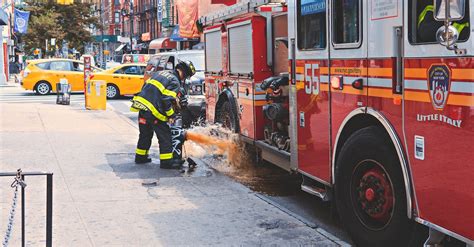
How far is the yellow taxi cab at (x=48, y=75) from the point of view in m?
26.0

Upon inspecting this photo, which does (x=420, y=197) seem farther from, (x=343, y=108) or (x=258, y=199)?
(x=258, y=199)

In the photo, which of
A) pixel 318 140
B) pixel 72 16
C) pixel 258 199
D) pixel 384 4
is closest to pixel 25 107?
pixel 258 199

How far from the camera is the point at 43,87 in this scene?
26234mm

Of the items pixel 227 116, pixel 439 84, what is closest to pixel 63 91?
pixel 227 116

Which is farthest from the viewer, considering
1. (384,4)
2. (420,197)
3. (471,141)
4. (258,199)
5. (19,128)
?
(19,128)

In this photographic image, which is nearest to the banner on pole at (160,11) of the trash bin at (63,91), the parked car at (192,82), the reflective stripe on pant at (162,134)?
the trash bin at (63,91)

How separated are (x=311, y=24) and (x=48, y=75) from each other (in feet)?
71.5

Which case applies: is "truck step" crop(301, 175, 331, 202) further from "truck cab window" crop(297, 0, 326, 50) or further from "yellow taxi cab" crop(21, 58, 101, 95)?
"yellow taxi cab" crop(21, 58, 101, 95)

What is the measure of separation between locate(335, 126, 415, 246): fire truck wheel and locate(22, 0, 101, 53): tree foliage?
159ft

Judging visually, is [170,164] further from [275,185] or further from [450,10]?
[450,10]

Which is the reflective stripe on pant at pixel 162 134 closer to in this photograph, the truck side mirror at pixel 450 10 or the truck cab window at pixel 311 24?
the truck cab window at pixel 311 24

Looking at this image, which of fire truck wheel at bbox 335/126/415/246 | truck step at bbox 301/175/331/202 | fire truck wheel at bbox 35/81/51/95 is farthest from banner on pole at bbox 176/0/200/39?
fire truck wheel at bbox 335/126/415/246

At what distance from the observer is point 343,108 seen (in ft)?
17.8

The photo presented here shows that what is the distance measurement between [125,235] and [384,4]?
312cm
